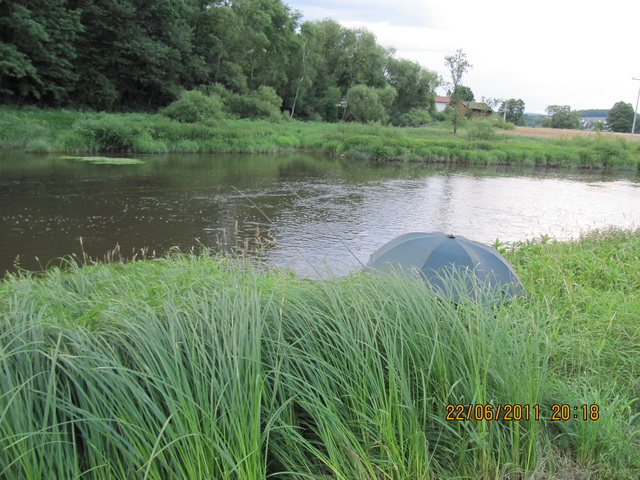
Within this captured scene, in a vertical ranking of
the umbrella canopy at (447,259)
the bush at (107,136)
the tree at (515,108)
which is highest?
the tree at (515,108)

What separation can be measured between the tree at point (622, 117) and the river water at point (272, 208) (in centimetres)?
8788

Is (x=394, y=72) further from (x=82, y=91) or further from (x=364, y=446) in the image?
(x=364, y=446)

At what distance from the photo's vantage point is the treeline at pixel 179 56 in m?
32.0

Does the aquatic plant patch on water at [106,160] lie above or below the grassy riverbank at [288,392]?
above

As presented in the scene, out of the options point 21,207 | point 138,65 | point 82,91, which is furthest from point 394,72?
point 21,207

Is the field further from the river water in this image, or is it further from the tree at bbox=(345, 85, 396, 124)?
the river water

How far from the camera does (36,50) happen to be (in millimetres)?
31609

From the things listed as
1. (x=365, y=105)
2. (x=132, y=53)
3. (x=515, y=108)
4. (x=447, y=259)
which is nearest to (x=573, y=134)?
(x=365, y=105)

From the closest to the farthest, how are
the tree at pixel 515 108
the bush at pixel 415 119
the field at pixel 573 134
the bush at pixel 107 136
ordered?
the bush at pixel 107 136, the field at pixel 573 134, the bush at pixel 415 119, the tree at pixel 515 108

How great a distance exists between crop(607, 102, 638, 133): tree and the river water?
8788cm

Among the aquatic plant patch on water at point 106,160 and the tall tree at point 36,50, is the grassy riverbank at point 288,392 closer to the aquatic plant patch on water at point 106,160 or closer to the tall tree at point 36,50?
the aquatic plant patch on water at point 106,160

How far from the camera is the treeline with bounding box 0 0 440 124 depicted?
32.0 m

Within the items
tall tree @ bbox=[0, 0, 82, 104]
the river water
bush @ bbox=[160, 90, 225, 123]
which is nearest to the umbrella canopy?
the river water
